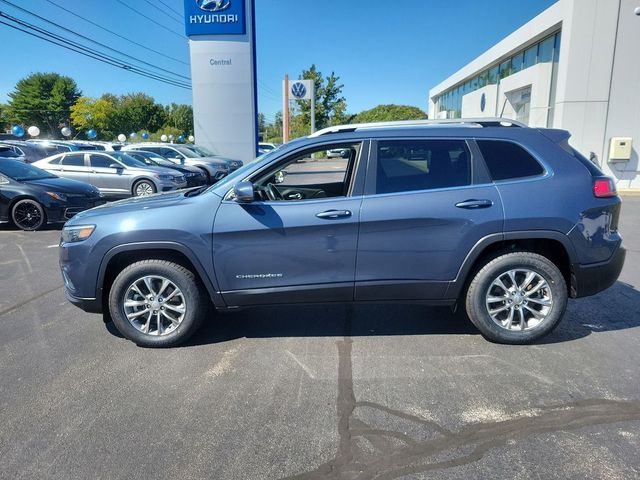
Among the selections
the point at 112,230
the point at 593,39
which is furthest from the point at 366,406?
the point at 593,39

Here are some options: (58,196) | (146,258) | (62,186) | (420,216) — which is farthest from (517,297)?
(62,186)

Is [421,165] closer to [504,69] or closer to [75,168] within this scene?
[75,168]

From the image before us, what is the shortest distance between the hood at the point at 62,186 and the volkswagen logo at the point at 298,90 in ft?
80.9

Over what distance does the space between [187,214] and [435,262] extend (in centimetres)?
210

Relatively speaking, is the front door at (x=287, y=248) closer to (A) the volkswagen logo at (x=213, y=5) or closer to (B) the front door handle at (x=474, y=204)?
(B) the front door handle at (x=474, y=204)

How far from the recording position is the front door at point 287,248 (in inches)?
147

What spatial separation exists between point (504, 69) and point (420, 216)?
2394 centimetres

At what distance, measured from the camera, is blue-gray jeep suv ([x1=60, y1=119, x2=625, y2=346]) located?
12.3 ft

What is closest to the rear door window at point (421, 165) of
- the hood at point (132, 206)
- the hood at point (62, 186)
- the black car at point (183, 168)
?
the hood at point (132, 206)

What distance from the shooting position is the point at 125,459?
2.59m

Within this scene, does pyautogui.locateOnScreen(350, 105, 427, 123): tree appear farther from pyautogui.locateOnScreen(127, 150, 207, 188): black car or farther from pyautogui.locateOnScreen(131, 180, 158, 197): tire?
pyautogui.locateOnScreen(131, 180, 158, 197): tire

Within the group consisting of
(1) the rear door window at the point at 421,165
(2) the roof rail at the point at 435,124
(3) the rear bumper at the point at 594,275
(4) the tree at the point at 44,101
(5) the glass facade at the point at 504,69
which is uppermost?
(4) the tree at the point at 44,101

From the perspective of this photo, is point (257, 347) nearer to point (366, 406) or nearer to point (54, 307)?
point (366, 406)

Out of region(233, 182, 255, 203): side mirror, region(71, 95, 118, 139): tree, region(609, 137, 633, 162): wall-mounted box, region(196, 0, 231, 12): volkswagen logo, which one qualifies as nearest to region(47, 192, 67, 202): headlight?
region(233, 182, 255, 203): side mirror
